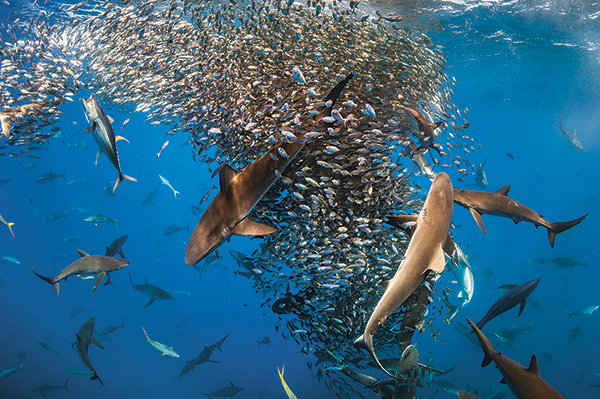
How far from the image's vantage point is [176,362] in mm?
24906

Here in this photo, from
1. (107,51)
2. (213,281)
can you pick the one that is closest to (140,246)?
(213,281)

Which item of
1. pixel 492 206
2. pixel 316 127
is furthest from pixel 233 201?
pixel 492 206

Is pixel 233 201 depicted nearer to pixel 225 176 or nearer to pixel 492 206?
pixel 225 176

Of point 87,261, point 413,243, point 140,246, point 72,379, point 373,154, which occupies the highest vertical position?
point 373,154

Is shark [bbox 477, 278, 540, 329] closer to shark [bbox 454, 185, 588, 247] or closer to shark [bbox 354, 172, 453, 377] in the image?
shark [bbox 454, 185, 588, 247]

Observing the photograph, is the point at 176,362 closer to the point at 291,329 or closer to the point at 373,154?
the point at 291,329

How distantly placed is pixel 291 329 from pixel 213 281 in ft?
148

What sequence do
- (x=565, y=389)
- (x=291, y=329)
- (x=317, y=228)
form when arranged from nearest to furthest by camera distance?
(x=317, y=228), (x=291, y=329), (x=565, y=389)

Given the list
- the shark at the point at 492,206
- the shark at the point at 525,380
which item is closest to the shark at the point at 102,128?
the shark at the point at 492,206

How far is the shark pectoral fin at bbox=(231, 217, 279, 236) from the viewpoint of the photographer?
328cm

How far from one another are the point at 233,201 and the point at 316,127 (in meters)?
1.40

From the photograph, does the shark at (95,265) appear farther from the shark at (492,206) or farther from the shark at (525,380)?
the shark at (525,380)

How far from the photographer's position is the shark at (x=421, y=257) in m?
2.78

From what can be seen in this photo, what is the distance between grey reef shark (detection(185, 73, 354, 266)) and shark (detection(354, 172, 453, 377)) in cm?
164
